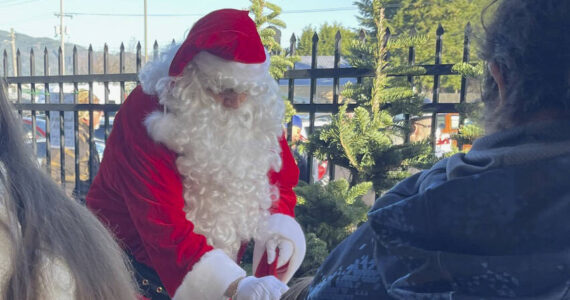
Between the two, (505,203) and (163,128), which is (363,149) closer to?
(163,128)

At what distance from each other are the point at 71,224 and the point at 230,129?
4.34ft

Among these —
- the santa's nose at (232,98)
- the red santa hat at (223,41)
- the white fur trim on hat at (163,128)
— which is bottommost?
the white fur trim on hat at (163,128)

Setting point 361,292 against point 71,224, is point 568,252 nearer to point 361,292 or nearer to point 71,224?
point 361,292

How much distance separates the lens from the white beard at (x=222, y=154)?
2047 millimetres

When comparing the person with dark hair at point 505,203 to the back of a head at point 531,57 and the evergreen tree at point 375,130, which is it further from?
the evergreen tree at point 375,130

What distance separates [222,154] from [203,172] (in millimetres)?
131

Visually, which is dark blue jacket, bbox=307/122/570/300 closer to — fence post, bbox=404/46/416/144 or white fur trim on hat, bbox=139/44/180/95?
white fur trim on hat, bbox=139/44/180/95

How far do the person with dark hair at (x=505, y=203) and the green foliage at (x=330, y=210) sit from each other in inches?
82.8

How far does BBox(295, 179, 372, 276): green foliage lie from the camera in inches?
120

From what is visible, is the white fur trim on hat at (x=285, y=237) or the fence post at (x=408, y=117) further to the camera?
the fence post at (x=408, y=117)

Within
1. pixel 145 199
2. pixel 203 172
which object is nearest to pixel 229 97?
pixel 203 172

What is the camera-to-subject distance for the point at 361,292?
0.96 meters

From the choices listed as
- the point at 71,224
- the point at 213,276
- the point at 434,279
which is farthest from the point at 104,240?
the point at 213,276

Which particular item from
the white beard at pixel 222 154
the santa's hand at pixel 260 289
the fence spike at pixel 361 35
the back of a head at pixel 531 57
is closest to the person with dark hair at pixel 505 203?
the back of a head at pixel 531 57
